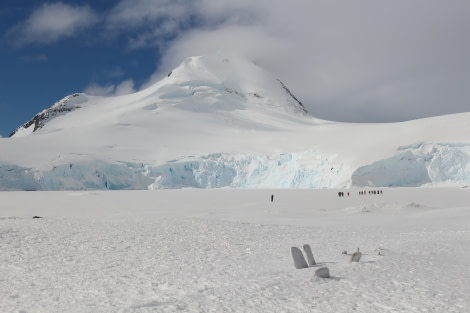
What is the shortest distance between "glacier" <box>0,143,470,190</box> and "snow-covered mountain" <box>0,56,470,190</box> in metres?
0.14

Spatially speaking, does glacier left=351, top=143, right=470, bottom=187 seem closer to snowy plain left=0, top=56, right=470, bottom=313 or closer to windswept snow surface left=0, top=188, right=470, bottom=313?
snowy plain left=0, top=56, right=470, bottom=313

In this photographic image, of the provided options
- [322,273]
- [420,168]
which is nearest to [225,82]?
[420,168]

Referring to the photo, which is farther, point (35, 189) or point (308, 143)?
point (308, 143)

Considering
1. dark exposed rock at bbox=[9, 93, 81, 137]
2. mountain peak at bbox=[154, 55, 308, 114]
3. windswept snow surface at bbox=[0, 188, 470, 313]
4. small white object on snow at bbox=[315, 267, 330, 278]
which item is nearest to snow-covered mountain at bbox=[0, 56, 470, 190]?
mountain peak at bbox=[154, 55, 308, 114]

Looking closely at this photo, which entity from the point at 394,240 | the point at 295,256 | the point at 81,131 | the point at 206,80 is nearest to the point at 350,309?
Answer: the point at 295,256

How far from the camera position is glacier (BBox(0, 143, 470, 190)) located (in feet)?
204

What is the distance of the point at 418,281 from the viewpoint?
839cm

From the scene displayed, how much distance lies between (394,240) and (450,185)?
168ft

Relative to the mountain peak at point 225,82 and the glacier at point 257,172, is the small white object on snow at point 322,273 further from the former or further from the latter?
the mountain peak at point 225,82

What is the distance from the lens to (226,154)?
75.6 meters

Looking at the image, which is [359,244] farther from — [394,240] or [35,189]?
[35,189]

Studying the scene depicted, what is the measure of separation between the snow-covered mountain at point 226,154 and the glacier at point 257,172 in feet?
0.46

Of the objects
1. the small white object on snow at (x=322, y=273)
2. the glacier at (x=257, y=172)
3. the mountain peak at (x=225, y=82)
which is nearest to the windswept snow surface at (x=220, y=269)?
the small white object on snow at (x=322, y=273)

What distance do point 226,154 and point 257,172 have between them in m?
6.62
